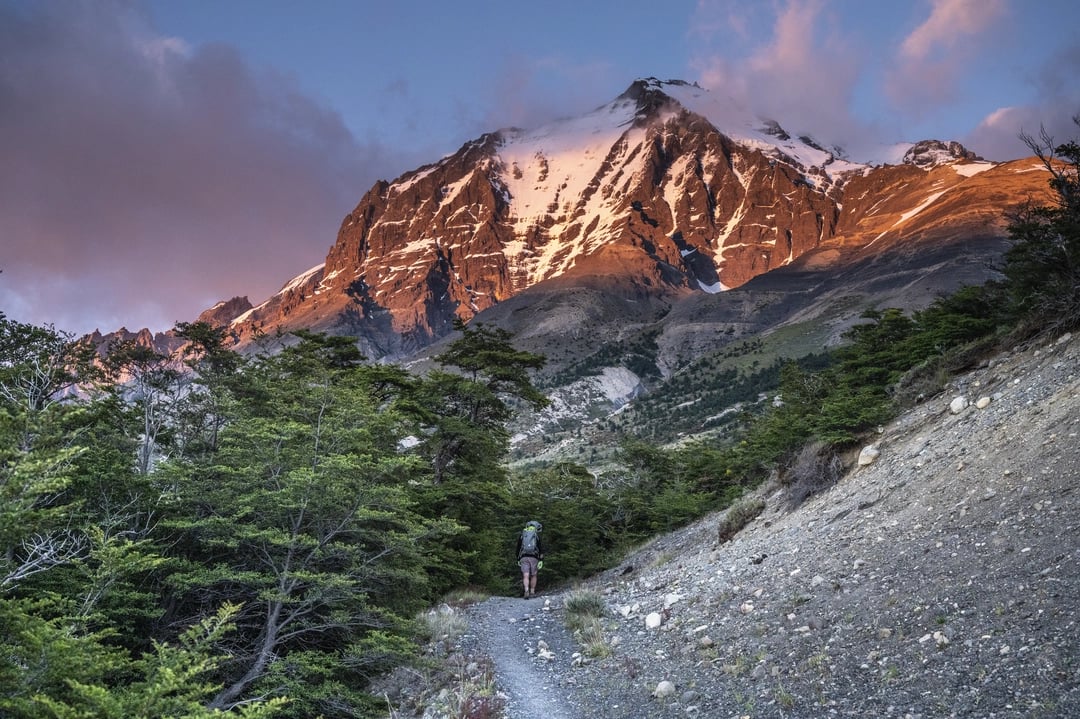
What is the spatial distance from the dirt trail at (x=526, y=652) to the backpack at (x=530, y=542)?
2534mm

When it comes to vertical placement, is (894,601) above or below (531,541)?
below

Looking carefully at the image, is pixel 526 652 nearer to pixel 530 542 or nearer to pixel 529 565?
pixel 530 542

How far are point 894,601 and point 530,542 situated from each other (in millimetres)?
12298

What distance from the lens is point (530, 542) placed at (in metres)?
18.7

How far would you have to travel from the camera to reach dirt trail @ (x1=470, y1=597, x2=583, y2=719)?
9164 mm

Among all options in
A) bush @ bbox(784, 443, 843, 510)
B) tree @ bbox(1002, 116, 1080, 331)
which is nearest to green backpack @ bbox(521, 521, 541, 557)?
bush @ bbox(784, 443, 843, 510)

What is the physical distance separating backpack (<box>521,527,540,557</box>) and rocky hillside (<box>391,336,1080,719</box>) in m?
4.22

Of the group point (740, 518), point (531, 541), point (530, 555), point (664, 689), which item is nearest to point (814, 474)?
point (740, 518)

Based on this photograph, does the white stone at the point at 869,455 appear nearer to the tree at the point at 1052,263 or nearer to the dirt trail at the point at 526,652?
the tree at the point at 1052,263

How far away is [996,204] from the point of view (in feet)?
604

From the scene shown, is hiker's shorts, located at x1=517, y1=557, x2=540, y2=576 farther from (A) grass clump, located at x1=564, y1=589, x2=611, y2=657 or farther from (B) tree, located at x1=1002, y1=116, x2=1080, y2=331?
(B) tree, located at x1=1002, y1=116, x2=1080, y2=331

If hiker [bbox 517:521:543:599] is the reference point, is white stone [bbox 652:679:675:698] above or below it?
below

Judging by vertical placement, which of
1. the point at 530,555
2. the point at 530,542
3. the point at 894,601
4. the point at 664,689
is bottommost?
the point at 664,689

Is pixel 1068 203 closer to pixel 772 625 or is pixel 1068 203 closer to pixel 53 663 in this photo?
pixel 772 625
